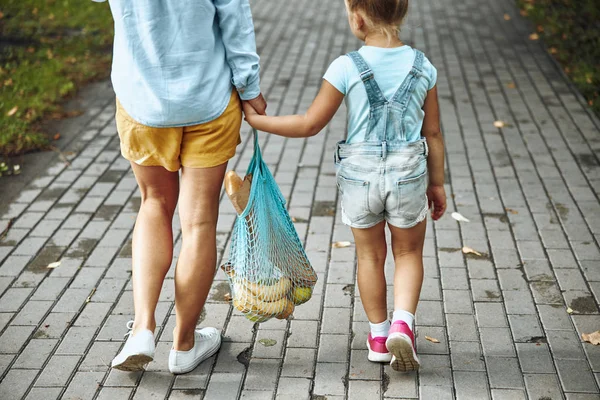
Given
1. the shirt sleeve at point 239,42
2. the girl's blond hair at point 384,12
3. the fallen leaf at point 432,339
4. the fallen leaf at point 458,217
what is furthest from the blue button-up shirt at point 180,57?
the fallen leaf at point 458,217

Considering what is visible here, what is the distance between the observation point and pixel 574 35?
32.4 ft

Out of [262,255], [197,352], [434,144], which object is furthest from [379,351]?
[434,144]

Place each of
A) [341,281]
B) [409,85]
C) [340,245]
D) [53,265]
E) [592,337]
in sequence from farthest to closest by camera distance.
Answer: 1. [340,245]
2. [53,265]
3. [341,281]
4. [592,337]
5. [409,85]

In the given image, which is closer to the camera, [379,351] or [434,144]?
[434,144]

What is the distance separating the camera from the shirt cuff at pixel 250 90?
312cm

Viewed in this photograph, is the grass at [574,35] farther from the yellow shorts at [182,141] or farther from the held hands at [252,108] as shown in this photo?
the yellow shorts at [182,141]

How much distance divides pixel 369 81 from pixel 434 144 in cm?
47

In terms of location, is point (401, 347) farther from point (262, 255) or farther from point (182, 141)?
point (182, 141)

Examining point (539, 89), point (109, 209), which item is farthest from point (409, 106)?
point (539, 89)

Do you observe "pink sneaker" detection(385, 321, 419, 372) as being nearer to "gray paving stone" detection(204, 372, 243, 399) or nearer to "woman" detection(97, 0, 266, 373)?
"gray paving stone" detection(204, 372, 243, 399)

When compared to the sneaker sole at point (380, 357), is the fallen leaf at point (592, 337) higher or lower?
lower

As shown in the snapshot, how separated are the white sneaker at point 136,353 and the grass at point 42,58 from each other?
366cm

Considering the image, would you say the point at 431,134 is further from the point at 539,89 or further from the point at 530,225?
the point at 539,89

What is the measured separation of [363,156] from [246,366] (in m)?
1.10
